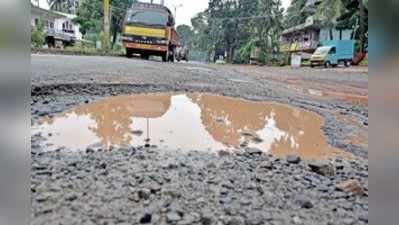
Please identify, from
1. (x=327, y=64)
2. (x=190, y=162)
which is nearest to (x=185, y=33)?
(x=327, y=64)

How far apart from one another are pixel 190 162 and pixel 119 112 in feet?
6.33

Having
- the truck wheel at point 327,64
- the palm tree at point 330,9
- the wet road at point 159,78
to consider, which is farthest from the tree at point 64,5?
the wet road at point 159,78

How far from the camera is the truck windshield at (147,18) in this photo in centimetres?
1508

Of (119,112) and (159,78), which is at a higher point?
(159,78)

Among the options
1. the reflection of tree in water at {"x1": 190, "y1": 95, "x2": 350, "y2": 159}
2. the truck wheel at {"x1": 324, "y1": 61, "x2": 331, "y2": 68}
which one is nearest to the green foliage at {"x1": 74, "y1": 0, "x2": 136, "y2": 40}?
the truck wheel at {"x1": 324, "y1": 61, "x2": 331, "y2": 68}

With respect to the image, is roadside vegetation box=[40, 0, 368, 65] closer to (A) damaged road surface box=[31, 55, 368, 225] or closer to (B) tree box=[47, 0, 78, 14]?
(B) tree box=[47, 0, 78, 14]

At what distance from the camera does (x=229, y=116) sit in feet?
13.6

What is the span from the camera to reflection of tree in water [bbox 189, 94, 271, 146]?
327 cm

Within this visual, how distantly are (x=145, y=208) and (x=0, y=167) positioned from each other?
867 mm

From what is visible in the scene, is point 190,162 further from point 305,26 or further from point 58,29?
point 58,29

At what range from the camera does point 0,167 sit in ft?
2.10

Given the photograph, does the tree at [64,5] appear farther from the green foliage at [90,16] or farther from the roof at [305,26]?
the roof at [305,26]

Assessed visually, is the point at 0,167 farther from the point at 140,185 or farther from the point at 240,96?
the point at 240,96

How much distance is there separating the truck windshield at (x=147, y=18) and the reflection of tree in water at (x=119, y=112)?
10809mm
